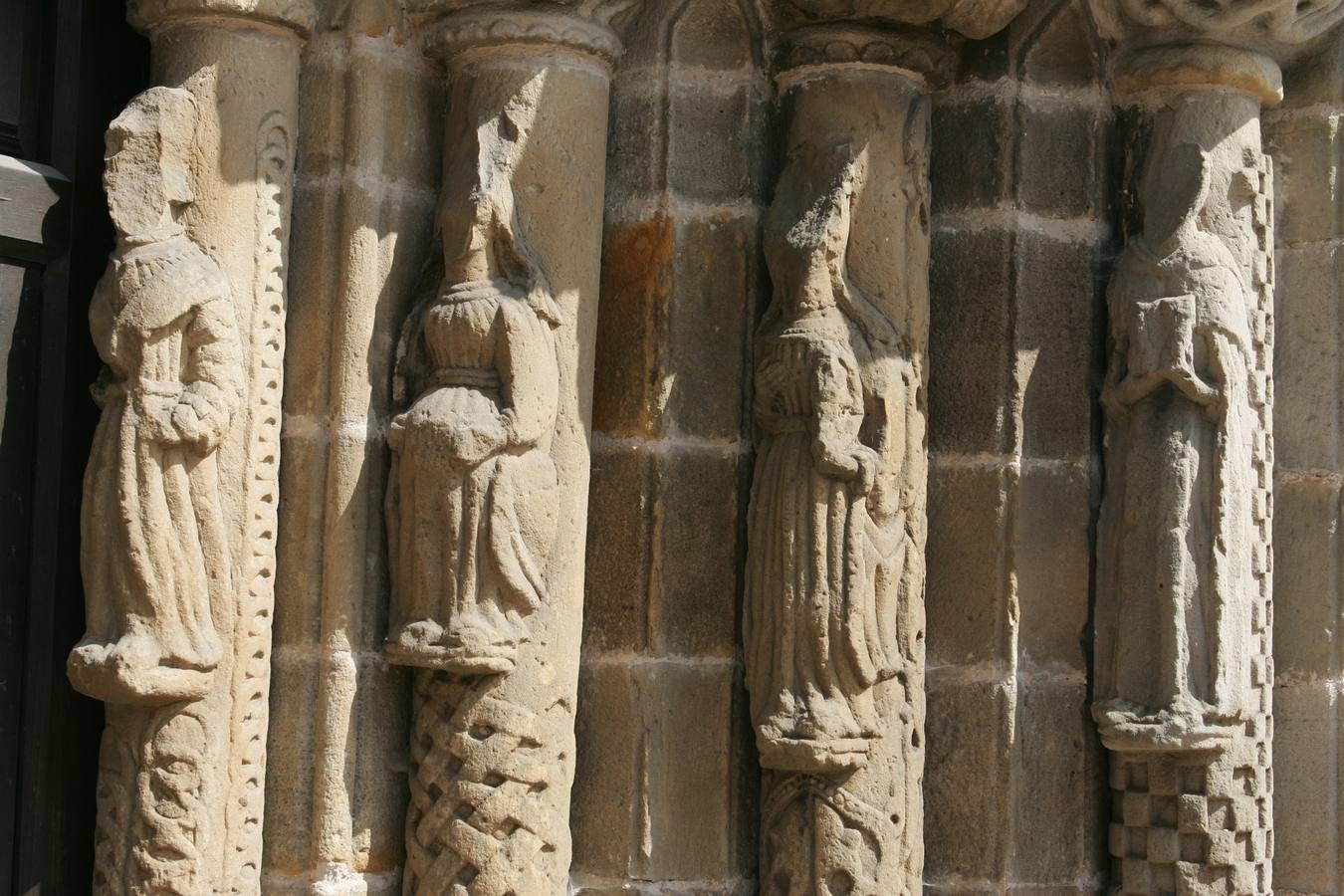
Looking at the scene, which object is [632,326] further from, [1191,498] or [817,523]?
[1191,498]

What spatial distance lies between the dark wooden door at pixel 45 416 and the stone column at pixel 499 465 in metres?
0.73

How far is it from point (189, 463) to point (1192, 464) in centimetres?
227

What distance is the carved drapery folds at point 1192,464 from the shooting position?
4.96m

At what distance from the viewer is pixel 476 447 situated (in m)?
4.68

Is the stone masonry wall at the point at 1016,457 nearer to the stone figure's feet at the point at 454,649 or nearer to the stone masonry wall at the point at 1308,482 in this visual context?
the stone masonry wall at the point at 1308,482

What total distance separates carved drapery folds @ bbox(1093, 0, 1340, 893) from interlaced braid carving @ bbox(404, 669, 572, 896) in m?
1.35

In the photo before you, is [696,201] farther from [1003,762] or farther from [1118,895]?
[1118,895]

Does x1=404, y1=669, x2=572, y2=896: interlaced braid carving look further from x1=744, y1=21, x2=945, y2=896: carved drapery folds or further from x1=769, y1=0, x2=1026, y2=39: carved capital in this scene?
x1=769, y1=0, x2=1026, y2=39: carved capital

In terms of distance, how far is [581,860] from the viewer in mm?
5004

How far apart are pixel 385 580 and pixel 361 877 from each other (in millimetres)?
661

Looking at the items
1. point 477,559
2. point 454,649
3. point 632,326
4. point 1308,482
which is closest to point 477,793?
point 454,649

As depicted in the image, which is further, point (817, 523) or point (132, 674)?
point (817, 523)

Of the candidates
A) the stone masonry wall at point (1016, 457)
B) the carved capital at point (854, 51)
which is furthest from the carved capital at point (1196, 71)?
the carved capital at point (854, 51)

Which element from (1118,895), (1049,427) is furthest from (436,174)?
(1118,895)
